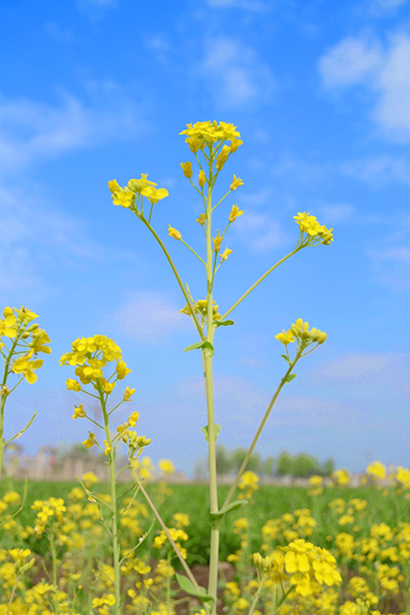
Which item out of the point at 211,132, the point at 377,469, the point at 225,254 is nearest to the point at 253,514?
the point at 377,469

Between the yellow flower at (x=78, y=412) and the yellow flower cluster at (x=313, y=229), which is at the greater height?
the yellow flower cluster at (x=313, y=229)

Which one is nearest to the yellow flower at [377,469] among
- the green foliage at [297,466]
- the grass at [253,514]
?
the grass at [253,514]

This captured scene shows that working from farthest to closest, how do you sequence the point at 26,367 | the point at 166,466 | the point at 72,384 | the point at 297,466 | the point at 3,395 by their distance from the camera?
the point at 297,466, the point at 166,466, the point at 72,384, the point at 26,367, the point at 3,395

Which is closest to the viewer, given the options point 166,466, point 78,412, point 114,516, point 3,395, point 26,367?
point 3,395

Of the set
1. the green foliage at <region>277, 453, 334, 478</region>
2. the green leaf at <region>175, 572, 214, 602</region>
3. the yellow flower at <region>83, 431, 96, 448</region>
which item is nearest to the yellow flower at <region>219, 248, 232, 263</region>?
the yellow flower at <region>83, 431, 96, 448</region>

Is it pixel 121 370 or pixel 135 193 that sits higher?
pixel 135 193

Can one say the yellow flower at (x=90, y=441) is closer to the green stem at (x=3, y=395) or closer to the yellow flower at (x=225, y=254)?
the green stem at (x=3, y=395)

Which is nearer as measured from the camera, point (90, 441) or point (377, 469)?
point (90, 441)

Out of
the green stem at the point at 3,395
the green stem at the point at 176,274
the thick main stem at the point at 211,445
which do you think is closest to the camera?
the green stem at the point at 3,395

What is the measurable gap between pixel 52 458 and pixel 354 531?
17.7 metres

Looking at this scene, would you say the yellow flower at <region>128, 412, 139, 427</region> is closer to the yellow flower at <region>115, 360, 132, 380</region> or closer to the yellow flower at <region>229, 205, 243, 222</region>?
the yellow flower at <region>115, 360, 132, 380</region>

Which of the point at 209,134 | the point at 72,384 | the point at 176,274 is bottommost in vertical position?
the point at 72,384

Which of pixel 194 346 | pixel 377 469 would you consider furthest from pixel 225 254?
pixel 377 469

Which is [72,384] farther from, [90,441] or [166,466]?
[166,466]
